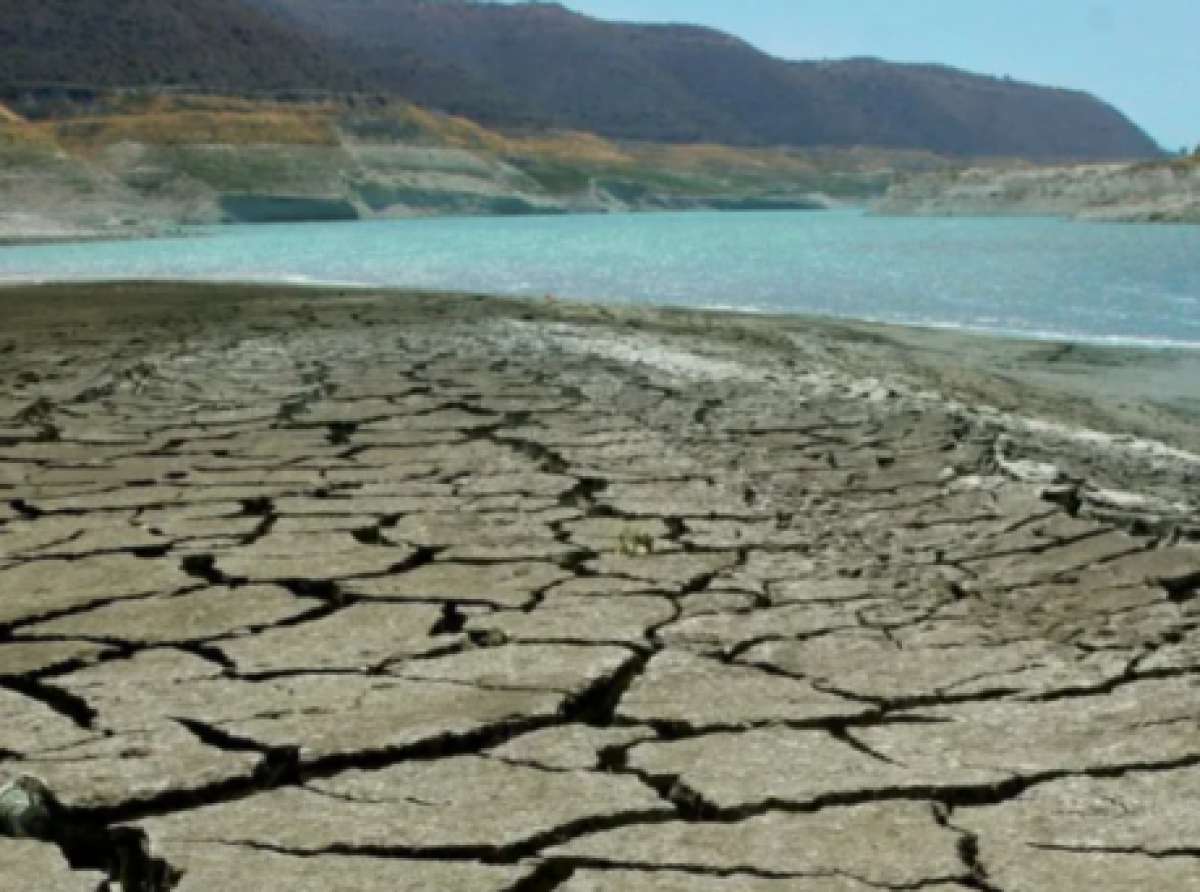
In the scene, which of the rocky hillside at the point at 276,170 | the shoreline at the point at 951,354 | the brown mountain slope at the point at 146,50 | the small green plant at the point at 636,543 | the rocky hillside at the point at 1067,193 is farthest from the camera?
the brown mountain slope at the point at 146,50

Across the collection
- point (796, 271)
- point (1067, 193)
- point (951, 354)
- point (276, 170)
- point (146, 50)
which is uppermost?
point (146, 50)

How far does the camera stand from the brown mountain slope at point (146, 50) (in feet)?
279

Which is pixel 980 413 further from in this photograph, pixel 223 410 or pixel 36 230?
pixel 36 230

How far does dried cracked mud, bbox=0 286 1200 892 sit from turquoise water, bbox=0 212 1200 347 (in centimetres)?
1083

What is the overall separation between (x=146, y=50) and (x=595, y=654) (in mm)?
95403

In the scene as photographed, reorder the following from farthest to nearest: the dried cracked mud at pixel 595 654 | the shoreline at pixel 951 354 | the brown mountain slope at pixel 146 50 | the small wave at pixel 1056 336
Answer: the brown mountain slope at pixel 146 50 < the small wave at pixel 1056 336 < the shoreline at pixel 951 354 < the dried cracked mud at pixel 595 654

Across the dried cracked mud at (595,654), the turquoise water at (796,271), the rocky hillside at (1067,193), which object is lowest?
the dried cracked mud at (595,654)

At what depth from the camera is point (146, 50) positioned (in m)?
91.3

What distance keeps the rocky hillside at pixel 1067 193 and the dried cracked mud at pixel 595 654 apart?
5677 centimetres

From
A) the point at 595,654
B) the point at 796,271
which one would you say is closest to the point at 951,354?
the point at 595,654

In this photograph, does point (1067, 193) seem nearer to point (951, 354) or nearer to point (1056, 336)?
point (1056, 336)

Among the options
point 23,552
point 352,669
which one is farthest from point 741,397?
point 352,669

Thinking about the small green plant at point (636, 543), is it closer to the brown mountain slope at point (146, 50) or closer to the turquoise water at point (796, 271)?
the turquoise water at point (796, 271)

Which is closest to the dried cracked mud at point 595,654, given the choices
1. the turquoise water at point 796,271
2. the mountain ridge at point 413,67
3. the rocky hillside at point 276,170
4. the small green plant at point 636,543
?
the small green plant at point 636,543
